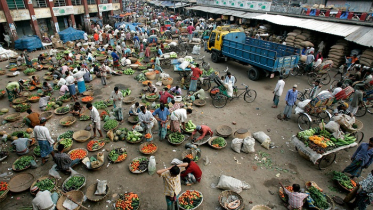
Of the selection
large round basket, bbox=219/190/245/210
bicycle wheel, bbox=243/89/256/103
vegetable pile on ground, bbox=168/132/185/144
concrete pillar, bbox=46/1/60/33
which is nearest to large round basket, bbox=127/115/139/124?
vegetable pile on ground, bbox=168/132/185/144

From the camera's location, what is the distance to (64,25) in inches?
1003

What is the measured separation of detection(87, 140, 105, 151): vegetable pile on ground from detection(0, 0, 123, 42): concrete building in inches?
783

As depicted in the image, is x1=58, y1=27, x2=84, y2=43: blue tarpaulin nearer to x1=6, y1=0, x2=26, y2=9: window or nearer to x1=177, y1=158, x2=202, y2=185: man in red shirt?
x1=6, y1=0, x2=26, y2=9: window

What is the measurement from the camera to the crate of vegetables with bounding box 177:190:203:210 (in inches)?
209

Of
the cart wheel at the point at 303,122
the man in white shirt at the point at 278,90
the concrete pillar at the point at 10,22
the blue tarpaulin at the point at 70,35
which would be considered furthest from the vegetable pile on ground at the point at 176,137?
the concrete pillar at the point at 10,22

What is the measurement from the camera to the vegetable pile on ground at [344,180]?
5948 millimetres

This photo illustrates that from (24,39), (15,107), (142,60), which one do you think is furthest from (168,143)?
(24,39)

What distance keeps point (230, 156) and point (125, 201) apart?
3737mm

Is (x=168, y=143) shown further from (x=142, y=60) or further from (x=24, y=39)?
(x=24, y=39)

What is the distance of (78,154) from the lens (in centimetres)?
706

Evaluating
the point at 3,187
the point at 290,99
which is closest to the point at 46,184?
the point at 3,187

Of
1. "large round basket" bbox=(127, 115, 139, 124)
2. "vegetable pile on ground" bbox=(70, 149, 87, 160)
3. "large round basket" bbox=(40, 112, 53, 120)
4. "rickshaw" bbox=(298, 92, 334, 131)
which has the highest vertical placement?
"rickshaw" bbox=(298, 92, 334, 131)

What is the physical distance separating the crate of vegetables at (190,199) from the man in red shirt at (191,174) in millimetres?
473

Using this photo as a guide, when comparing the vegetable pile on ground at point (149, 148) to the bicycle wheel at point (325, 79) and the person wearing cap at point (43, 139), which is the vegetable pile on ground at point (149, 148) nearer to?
the person wearing cap at point (43, 139)
